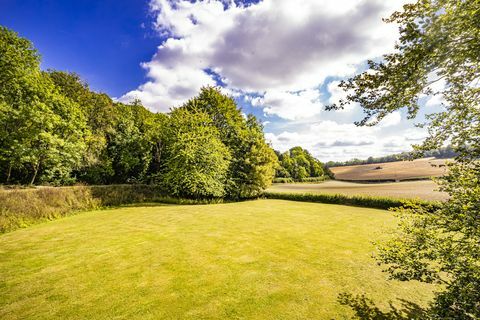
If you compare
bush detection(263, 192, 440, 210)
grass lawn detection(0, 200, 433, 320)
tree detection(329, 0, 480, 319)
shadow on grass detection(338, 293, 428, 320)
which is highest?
tree detection(329, 0, 480, 319)

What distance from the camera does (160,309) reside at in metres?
5.79

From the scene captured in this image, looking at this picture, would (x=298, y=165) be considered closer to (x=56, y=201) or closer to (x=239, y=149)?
(x=239, y=149)

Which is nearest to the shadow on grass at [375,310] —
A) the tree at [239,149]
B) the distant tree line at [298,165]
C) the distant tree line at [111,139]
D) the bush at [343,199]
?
the bush at [343,199]

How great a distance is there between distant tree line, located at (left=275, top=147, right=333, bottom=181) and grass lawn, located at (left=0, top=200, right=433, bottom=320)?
6543 cm

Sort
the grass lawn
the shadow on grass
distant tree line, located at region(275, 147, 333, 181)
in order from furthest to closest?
distant tree line, located at region(275, 147, 333, 181)
the grass lawn
the shadow on grass

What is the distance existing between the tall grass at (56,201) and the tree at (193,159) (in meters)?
2.15

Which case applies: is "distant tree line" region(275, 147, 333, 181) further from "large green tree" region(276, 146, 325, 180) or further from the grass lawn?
the grass lawn

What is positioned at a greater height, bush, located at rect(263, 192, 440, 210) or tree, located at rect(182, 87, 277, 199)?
tree, located at rect(182, 87, 277, 199)

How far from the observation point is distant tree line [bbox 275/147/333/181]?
79.6 m

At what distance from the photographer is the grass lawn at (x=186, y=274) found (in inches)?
231

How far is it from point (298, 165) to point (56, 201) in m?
76.4

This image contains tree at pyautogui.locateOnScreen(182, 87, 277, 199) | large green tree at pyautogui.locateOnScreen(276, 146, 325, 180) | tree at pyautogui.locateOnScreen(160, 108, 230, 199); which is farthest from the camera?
large green tree at pyautogui.locateOnScreen(276, 146, 325, 180)

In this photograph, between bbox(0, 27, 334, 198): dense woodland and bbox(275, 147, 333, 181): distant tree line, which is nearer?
bbox(0, 27, 334, 198): dense woodland

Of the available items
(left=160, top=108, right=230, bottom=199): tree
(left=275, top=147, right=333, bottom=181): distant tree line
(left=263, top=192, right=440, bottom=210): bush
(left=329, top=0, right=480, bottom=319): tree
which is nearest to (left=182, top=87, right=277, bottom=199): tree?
(left=160, top=108, right=230, bottom=199): tree
